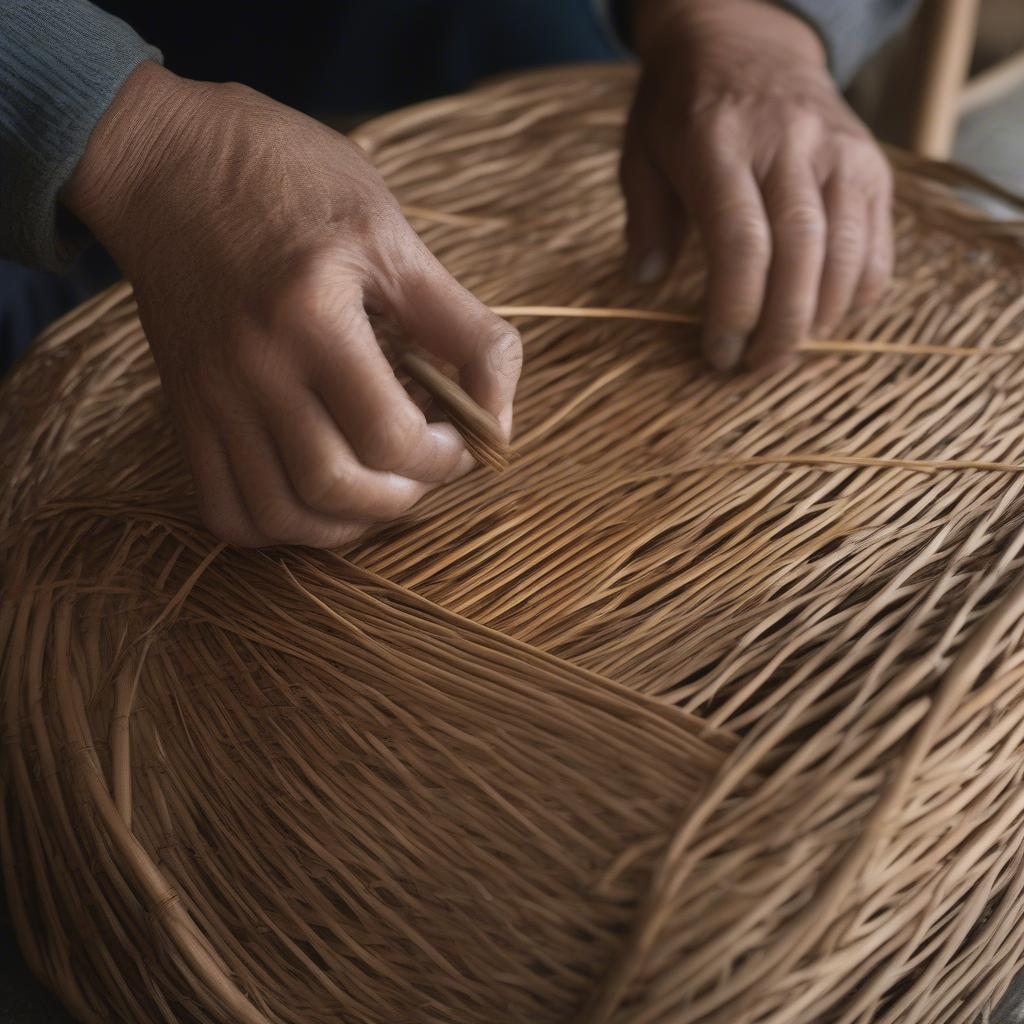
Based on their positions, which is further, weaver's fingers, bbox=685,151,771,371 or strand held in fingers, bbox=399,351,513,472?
weaver's fingers, bbox=685,151,771,371

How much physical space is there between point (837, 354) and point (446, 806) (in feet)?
1.10

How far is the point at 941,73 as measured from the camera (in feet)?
4.10

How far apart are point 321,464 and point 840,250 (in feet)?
1.06

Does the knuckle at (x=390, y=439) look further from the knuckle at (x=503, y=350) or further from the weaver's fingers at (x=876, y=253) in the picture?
the weaver's fingers at (x=876, y=253)

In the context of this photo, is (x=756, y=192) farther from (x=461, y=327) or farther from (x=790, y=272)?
(x=461, y=327)

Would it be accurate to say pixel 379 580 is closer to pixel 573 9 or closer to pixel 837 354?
pixel 837 354

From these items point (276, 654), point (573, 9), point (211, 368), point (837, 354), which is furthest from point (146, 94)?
point (573, 9)

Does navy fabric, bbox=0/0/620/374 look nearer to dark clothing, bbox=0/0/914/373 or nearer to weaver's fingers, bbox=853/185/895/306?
dark clothing, bbox=0/0/914/373

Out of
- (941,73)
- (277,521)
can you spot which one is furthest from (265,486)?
(941,73)

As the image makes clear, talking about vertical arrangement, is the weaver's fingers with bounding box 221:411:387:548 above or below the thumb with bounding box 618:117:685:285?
below

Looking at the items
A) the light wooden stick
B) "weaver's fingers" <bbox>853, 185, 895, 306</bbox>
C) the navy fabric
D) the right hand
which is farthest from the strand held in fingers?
the navy fabric

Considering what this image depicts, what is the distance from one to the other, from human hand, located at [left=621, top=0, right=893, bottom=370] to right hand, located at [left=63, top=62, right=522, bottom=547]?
0.59 ft

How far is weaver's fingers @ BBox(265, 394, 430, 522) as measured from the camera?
45 cm

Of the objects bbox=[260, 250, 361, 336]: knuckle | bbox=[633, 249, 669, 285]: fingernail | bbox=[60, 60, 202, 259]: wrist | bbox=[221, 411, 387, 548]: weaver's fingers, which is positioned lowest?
bbox=[221, 411, 387, 548]: weaver's fingers
